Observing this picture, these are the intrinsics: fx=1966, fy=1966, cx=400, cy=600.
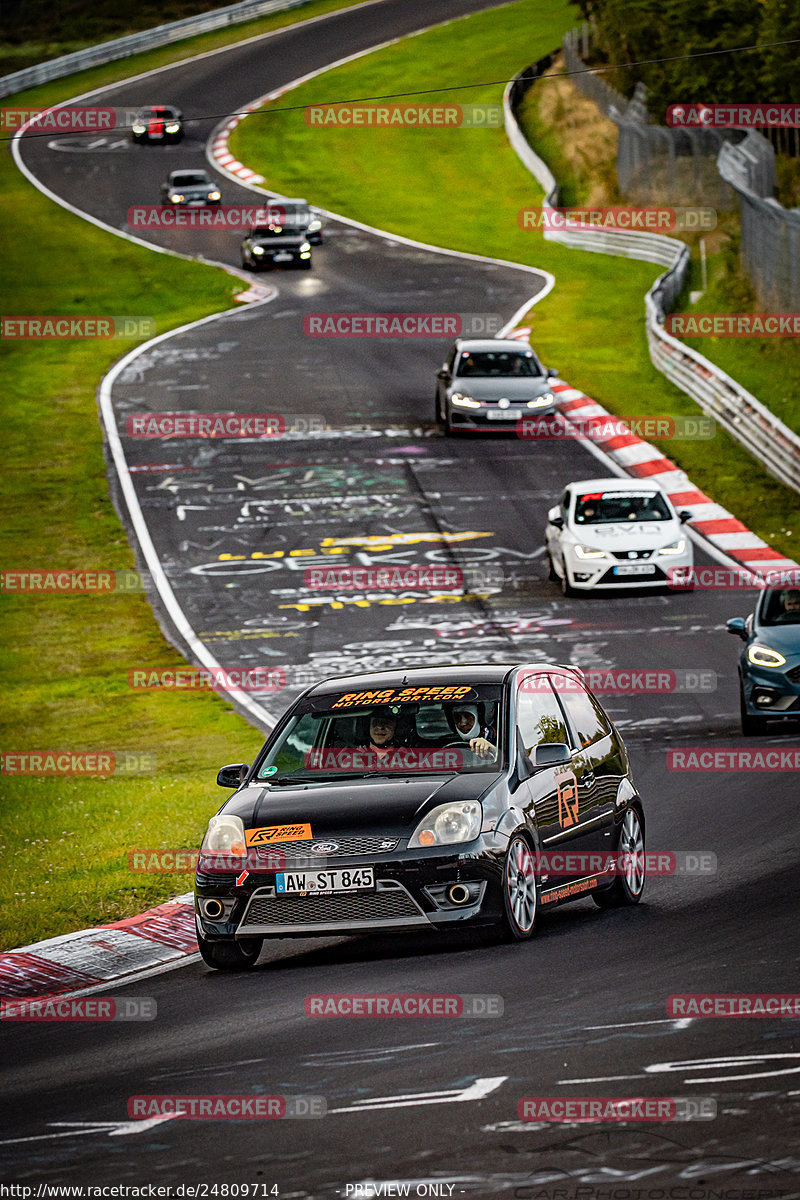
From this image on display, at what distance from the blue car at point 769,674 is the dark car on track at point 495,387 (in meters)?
17.3

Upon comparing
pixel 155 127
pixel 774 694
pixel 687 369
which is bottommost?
pixel 155 127

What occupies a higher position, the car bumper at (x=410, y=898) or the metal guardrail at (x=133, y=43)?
the car bumper at (x=410, y=898)

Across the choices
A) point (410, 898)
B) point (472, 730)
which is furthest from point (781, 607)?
point (410, 898)

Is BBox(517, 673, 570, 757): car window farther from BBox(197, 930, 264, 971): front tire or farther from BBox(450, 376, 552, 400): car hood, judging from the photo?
BBox(450, 376, 552, 400): car hood

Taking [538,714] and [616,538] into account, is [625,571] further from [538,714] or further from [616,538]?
[538,714]

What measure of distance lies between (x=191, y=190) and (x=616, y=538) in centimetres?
3638

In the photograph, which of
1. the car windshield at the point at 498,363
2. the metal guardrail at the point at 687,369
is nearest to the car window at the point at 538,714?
the metal guardrail at the point at 687,369

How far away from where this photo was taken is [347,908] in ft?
32.2

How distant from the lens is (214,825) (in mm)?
10344

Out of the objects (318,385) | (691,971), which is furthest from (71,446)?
(691,971)

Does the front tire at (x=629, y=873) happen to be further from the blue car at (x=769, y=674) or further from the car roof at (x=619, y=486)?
the car roof at (x=619, y=486)

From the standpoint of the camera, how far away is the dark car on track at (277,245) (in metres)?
52.8

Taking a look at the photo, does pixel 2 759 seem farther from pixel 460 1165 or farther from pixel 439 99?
pixel 439 99

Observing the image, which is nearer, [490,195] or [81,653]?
[81,653]
